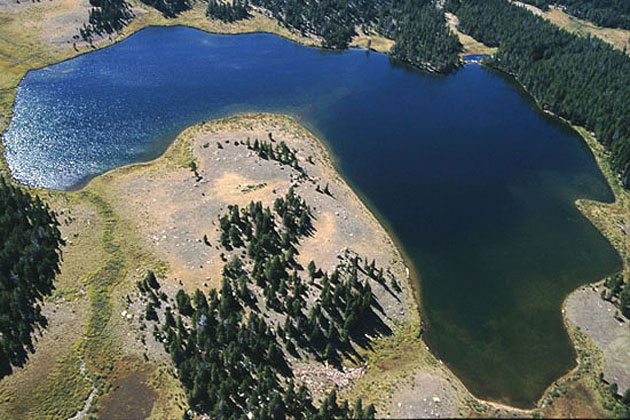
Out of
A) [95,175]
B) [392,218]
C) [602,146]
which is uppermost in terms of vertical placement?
[602,146]

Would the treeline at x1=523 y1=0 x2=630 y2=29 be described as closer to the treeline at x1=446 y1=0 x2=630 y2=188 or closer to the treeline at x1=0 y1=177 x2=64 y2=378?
the treeline at x1=446 y1=0 x2=630 y2=188

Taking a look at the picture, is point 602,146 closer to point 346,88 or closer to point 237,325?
point 346,88

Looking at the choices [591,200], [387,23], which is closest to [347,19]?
[387,23]

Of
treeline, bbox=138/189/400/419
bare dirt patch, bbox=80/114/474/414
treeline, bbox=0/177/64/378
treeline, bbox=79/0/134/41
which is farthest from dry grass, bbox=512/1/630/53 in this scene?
treeline, bbox=0/177/64/378

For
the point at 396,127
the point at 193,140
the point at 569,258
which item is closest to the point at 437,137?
the point at 396,127

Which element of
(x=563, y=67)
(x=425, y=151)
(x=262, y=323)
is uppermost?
(x=563, y=67)

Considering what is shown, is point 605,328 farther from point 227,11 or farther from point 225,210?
point 227,11
